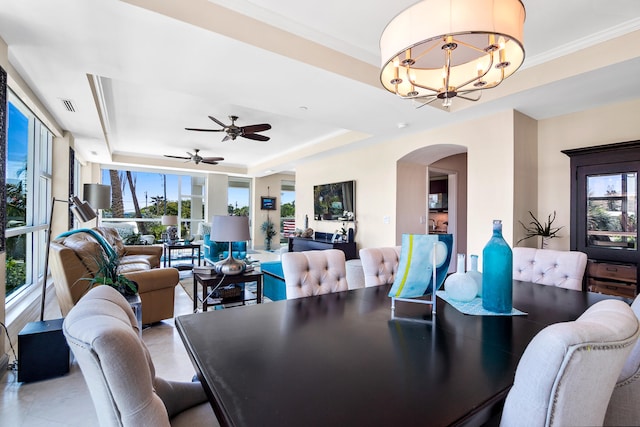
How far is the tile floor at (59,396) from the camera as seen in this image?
188 cm

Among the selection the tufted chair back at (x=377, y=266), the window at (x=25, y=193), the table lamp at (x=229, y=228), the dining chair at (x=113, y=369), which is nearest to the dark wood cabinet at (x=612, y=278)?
the tufted chair back at (x=377, y=266)

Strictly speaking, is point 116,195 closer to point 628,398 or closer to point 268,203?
point 268,203

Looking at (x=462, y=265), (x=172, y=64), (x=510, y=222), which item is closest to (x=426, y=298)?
(x=462, y=265)

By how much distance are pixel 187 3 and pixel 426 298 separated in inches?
99.5

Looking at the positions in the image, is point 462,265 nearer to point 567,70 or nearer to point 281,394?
point 281,394

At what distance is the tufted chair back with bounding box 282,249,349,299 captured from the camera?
1991 mm

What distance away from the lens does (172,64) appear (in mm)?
2639

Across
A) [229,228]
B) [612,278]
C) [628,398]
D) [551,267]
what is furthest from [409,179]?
[628,398]

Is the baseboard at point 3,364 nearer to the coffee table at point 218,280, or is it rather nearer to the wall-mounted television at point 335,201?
the coffee table at point 218,280

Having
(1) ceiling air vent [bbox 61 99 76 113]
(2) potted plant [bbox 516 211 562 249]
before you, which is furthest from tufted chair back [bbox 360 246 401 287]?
(1) ceiling air vent [bbox 61 99 76 113]

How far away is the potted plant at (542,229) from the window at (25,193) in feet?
19.5

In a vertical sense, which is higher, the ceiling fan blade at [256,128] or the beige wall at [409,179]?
the ceiling fan blade at [256,128]

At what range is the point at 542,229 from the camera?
12.6 feet

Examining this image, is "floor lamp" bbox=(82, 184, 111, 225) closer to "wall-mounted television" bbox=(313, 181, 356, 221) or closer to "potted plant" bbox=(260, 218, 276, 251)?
"wall-mounted television" bbox=(313, 181, 356, 221)
